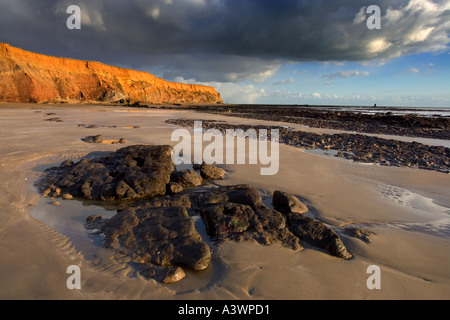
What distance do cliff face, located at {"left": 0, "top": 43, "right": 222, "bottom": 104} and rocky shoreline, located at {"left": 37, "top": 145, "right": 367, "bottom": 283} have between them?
51028 mm

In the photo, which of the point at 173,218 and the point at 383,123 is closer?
the point at 173,218

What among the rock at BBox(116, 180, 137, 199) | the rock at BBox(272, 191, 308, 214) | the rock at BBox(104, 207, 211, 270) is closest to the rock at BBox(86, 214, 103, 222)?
the rock at BBox(104, 207, 211, 270)

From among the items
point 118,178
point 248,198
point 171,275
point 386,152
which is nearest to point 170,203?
point 248,198

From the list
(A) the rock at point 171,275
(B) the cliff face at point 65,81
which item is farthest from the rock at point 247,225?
(B) the cliff face at point 65,81

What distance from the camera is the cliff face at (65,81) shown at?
4209cm

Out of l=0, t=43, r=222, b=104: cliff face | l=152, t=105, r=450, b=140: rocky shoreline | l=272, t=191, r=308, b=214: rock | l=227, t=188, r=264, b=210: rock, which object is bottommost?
l=272, t=191, r=308, b=214: rock

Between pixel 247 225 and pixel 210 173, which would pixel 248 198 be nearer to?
pixel 247 225

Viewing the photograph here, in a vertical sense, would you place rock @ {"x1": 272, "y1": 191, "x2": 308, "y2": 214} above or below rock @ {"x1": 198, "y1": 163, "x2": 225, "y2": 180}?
below

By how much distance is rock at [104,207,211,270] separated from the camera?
2.68 metres

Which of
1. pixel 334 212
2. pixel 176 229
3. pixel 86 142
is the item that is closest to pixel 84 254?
pixel 176 229

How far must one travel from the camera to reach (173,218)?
3.31 metres

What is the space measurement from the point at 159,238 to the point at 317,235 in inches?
79.4

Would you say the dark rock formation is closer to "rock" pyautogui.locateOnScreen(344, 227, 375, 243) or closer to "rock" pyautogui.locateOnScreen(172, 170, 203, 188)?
"rock" pyautogui.locateOnScreen(172, 170, 203, 188)

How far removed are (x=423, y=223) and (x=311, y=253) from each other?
224cm
